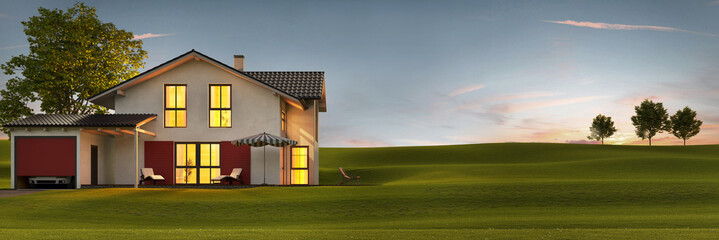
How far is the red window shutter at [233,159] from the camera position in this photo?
2623 cm

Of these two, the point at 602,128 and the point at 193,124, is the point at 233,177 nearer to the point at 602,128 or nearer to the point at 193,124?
the point at 193,124

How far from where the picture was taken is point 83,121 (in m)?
23.5

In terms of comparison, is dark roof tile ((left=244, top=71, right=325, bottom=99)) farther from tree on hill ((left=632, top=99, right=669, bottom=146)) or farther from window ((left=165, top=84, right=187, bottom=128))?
tree on hill ((left=632, top=99, right=669, bottom=146))

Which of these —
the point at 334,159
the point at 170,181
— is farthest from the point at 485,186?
the point at 334,159

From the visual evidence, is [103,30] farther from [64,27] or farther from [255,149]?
[255,149]

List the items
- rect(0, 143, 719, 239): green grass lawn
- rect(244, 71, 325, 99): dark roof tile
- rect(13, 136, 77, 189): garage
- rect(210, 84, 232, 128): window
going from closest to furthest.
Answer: rect(0, 143, 719, 239): green grass lawn → rect(13, 136, 77, 189): garage → rect(210, 84, 232, 128): window → rect(244, 71, 325, 99): dark roof tile

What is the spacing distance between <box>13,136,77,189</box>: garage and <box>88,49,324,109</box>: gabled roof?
3.70 meters

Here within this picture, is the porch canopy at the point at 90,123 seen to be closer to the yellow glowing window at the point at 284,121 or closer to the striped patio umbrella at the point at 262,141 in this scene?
the striped patio umbrella at the point at 262,141

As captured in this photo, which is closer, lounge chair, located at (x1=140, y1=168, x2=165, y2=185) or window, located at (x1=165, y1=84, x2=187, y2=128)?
lounge chair, located at (x1=140, y1=168, x2=165, y2=185)

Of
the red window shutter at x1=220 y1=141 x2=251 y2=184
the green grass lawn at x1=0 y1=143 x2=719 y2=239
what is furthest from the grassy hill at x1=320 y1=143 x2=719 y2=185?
the red window shutter at x1=220 y1=141 x2=251 y2=184

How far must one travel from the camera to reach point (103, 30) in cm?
3544

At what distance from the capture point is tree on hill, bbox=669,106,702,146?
78.8 m

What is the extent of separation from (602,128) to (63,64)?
3140 inches

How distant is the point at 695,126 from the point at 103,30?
247 ft
